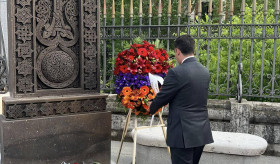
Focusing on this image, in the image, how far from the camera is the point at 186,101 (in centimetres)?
306

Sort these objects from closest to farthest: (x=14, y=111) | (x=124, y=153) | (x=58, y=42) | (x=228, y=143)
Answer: (x=14, y=111) < (x=58, y=42) < (x=228, y=143) < (x=124, y=153)

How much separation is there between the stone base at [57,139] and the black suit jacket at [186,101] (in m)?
1.48

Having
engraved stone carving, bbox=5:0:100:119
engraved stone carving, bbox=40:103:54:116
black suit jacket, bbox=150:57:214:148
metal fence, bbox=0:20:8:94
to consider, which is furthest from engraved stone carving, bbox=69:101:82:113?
metal fence, bbox=0:20:8:94

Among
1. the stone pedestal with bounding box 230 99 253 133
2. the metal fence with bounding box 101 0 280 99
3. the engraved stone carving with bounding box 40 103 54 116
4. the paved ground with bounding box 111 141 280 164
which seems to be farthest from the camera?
the metal fence with bounding box 101 0 280 99

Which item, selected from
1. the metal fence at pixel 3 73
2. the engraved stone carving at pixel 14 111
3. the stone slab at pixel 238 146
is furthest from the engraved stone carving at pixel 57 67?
the metal fence at pixel 3 73

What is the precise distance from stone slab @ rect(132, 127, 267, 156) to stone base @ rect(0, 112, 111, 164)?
0.61 m

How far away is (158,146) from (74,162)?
1224 millimetres

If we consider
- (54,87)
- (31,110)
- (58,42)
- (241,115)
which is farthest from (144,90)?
(241,115)

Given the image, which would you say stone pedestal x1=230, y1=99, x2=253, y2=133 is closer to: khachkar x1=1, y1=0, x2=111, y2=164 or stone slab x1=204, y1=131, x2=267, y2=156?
stone slab x1=204, y1=131, x2=267, y2=156

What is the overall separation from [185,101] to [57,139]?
74.4 inches

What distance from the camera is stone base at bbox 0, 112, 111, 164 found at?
12.3ft

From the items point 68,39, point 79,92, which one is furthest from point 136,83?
point 68,39

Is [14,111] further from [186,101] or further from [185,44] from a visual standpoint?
[185,44]

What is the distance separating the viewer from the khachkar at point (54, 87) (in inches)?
149
